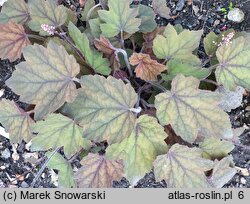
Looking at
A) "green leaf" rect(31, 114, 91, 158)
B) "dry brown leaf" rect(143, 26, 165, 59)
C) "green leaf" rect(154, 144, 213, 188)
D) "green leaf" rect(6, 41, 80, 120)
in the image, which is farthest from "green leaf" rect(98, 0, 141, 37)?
"green leaf" rect(154, 144, 213, 188)

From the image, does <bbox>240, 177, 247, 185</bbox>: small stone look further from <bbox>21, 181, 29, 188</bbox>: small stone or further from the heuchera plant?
<bbox>21, 181, 29, 188</bbox>: small stone

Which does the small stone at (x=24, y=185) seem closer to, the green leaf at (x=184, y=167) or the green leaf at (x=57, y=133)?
the green leaf at (x=57, y=133)

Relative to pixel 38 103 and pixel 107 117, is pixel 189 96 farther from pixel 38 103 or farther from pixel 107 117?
pixel 38 103

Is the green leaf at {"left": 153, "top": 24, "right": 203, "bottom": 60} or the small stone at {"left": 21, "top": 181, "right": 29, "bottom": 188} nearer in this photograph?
the green leaf at {"left": 153, "top": 24, "right": 203, "bottom": 60}

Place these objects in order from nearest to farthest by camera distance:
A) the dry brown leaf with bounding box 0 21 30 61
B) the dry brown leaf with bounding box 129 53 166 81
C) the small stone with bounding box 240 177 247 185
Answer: the dry brown leaf with bounding box 129 53 166 81 < the dry brown leaf with bounding box 0 21 30 61 < the small stone with bounding box 240 177 247 185

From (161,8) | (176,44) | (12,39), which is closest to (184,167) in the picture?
(176,44)

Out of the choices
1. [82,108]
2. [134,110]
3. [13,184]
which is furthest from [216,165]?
[13,184]

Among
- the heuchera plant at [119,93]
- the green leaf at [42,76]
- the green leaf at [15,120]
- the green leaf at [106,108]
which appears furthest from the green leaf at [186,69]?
the green leaf at [15,120]
